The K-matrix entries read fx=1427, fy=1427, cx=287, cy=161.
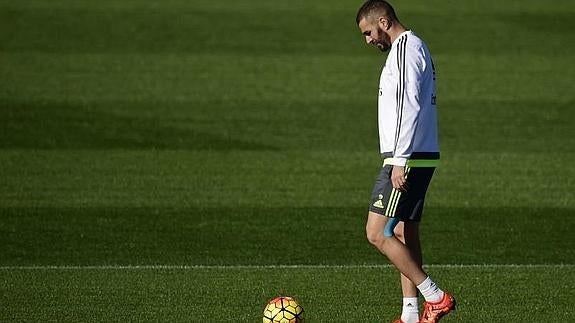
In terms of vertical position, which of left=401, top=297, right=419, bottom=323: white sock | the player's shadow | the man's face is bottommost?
the player's shadow

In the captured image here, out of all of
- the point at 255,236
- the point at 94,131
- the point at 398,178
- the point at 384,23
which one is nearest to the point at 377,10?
the point at 384,23

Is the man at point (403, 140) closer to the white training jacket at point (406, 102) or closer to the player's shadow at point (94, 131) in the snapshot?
the white training jacket at point (406, 102)

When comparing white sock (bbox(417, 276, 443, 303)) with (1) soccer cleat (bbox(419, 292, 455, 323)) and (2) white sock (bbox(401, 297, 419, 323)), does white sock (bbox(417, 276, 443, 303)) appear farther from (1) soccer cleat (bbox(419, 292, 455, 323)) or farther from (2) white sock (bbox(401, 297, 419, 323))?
(2) white sock (bbox(401, 297, 419, 323))

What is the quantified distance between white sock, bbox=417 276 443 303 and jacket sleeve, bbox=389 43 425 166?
2.71 ft

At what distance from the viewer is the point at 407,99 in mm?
9180

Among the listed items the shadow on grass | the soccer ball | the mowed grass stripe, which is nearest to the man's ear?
the soccer ball

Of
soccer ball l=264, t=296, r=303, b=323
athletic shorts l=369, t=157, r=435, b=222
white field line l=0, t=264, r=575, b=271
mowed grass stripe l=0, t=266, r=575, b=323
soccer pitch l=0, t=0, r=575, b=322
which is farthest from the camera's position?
white field line l=0, t=264, r=575, b=271

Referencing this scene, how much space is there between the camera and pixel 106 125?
2005 cm

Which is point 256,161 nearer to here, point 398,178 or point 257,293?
point 257,293

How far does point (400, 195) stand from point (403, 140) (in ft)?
1.23

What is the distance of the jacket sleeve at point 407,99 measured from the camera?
9180mm

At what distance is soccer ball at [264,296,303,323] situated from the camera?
31.1 ft

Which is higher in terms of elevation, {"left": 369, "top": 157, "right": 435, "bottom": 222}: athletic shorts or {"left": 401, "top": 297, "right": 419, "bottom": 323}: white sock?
{"left": 369, "top": 157, "right": 435, "bottom": 222}: athletic shorts

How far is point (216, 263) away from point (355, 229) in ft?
6.86
